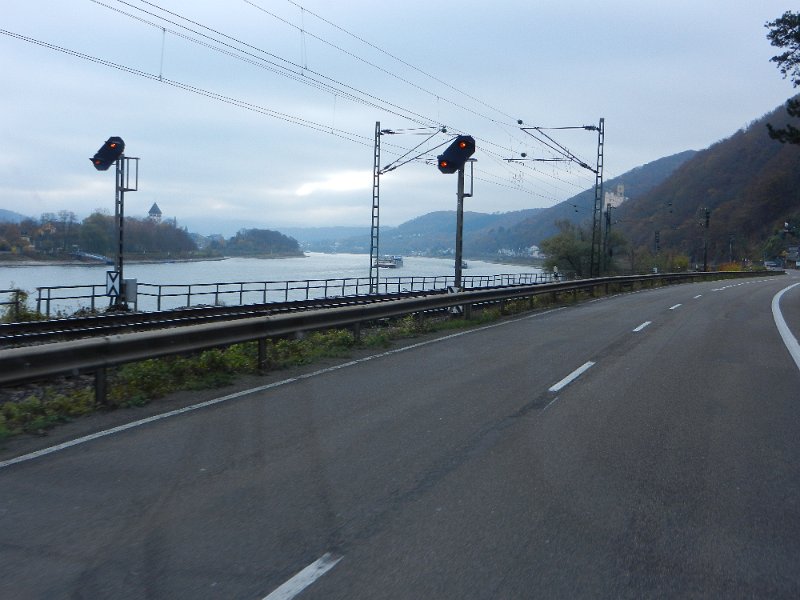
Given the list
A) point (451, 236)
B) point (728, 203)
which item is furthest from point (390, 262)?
point (728, 203)

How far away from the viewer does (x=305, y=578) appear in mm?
4484

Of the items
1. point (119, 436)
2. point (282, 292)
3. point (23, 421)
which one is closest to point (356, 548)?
point (119, 436)

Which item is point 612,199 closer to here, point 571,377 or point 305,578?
point 571,377

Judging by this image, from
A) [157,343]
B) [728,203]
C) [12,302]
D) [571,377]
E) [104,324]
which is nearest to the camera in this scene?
[157,343]

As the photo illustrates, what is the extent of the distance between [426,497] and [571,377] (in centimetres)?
606

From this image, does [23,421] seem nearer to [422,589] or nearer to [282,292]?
[422,589]

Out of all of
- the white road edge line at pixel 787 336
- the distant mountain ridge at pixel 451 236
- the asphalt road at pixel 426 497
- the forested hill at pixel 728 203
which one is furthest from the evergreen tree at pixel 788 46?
the forested hill at pixel 728 203

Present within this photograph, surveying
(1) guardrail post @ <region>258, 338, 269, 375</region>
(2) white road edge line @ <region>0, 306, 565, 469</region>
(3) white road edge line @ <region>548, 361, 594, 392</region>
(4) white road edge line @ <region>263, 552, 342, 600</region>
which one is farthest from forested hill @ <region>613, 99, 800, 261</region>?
(4) white road edge line @ <region>263, 552, 342, 600</region>

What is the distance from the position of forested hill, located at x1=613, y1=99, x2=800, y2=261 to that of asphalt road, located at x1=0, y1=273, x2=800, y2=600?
124 m

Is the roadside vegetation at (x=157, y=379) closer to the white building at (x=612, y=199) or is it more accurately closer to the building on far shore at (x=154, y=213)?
the building on far shore at (x=154, y=213)

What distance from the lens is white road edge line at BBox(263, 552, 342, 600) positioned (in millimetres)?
4285

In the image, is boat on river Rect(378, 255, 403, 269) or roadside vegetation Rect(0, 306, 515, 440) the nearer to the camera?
roadside vegetation Rect(0, 306, 515, 440)

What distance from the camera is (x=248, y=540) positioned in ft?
16.6

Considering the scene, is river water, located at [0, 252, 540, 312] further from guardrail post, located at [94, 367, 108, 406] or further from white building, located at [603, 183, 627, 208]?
white building, located at [603, 183, 627, 208]
